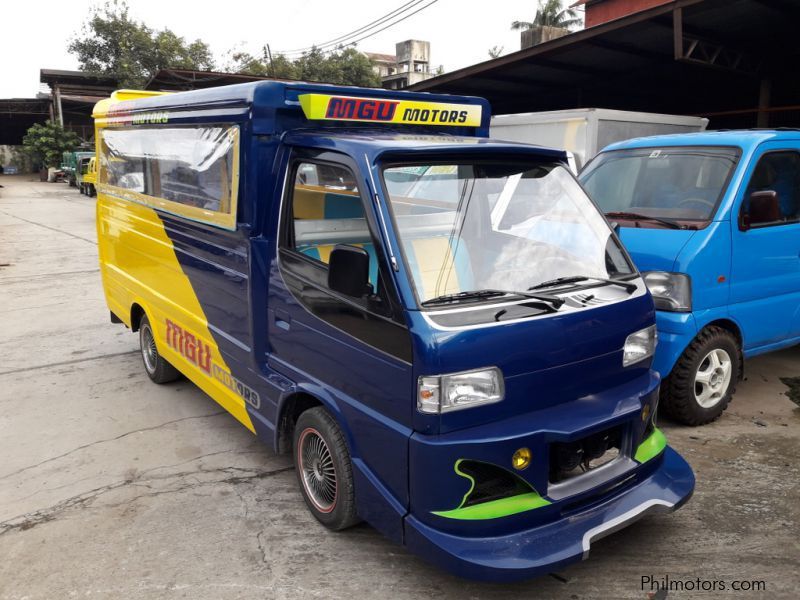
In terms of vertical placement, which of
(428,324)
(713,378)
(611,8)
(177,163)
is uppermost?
(611,8)

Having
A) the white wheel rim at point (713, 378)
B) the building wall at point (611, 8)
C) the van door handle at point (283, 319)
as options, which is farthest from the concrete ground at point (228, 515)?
the building wall at point (611, 8)

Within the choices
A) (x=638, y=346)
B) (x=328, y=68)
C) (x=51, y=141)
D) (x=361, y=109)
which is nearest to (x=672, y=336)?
(x=638, y=346)

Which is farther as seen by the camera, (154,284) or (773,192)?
(154,284)

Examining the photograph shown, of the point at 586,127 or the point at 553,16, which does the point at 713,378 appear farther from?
the point at 553,16

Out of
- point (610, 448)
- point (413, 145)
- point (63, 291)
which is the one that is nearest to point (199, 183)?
point (413, 145)

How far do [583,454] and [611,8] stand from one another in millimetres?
23263

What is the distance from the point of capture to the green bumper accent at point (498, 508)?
259 cm

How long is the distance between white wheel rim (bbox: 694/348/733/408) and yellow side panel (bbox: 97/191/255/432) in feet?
10.4

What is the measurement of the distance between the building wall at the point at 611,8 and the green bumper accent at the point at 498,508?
21.2 metres

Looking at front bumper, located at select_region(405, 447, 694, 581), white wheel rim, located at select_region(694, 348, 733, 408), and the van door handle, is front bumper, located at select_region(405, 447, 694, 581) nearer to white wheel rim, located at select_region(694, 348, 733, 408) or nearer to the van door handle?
the van door handle

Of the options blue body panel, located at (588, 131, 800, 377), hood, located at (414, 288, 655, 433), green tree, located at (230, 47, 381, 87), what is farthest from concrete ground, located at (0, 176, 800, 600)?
green tree, located at (230, 47, 381, 87)

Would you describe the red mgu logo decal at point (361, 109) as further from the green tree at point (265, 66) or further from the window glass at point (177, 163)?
the green tree at point (265, 66)

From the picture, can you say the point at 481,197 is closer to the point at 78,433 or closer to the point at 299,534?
the point at 299,534

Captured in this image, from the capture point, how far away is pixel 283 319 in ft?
11.5
